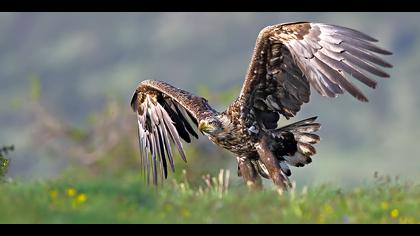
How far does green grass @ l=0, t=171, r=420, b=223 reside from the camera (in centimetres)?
764

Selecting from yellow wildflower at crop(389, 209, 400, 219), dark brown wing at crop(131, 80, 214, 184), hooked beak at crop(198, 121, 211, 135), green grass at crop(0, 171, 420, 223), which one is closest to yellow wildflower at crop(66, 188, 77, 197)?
green grass at crop(0, 171, 420, 223)

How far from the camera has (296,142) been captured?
37.6 ft

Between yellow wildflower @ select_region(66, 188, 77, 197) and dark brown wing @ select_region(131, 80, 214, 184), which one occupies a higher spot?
dark brown wing @ select_region(131, 80, 214, 184)

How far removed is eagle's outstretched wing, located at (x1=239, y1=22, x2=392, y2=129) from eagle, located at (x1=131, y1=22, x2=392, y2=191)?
0.01 m

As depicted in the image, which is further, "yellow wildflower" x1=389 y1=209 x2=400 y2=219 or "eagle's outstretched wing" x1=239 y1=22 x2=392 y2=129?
"eagle's outstretched wing" x1=239 y1=22 x2=392 y2=129

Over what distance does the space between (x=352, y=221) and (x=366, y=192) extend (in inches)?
73.6

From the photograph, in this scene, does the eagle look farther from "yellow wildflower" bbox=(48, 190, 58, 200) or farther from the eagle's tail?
"yellow wildflower" bbox=(48, 190, 58, 200)

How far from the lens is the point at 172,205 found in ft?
27.4

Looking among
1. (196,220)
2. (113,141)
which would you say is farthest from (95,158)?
(196,220)

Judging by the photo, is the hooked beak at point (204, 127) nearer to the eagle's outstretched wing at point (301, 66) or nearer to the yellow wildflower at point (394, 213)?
the eagle's outstretched wing at point (301, 66)

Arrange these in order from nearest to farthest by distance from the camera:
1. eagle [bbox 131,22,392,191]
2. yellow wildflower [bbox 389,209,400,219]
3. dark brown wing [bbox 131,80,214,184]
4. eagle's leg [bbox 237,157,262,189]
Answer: yellow wildflower [bbox 389,209,400,219] < eagle [bbox 131,22,392,191] < eagle's leg [bbox 237,157,262,189] < dark brown wing [bbox 131,80,214,184]

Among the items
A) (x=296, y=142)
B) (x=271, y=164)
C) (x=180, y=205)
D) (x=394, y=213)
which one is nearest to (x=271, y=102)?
(x=296, y=142)

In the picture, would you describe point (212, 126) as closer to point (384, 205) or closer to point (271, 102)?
point (271, 102)

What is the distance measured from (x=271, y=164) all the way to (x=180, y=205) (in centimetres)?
270
